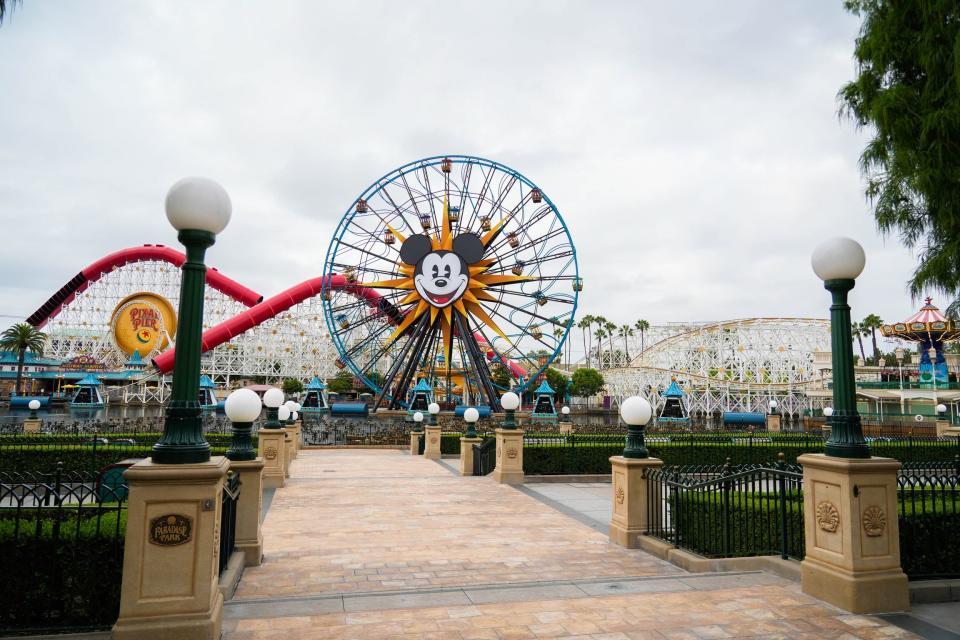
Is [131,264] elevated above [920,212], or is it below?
above

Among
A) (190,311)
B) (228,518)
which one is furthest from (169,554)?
(228,518)

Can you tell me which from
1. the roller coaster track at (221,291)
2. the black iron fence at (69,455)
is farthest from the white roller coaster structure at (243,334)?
the black iron fence at (69,455)

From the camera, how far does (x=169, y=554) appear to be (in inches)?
182

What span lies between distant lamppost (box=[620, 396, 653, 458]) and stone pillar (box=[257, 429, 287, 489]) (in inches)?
339

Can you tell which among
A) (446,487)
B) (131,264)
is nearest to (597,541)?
(446,487)

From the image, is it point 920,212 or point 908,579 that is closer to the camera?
point 908,579

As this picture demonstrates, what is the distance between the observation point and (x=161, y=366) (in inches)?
1992

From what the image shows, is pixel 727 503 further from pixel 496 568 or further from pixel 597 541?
pixel 496 568

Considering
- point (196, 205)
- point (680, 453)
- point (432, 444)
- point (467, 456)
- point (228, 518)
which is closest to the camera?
point (196, 205)

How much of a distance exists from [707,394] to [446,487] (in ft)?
143

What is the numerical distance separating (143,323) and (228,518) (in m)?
68.6

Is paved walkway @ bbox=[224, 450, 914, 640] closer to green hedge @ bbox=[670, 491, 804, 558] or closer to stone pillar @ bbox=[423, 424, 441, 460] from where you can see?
green hedge @ bbox=[670, 491, 804, 558]

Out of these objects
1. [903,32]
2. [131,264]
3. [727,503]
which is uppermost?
[131,264]

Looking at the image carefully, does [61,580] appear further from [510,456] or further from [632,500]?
[510,456]
